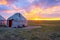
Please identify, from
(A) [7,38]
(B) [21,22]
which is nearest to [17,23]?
(B) [21,22]

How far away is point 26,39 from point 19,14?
1634cm

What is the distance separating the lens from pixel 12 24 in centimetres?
2797

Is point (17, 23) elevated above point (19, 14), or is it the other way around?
point (19, 14)

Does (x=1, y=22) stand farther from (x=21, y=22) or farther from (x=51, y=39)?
(x=51, y=39)

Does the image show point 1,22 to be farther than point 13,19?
Yes

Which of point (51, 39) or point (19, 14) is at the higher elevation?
point (19, 14)

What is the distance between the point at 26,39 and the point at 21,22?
15985 mm

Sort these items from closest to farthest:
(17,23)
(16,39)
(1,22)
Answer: (16,39)
(17,23)
(1,22)

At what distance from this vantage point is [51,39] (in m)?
13.0

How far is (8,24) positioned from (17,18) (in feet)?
7.90

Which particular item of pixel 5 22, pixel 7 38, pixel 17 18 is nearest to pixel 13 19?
pixel 17 18

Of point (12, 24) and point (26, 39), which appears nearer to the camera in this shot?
point (26, 39)

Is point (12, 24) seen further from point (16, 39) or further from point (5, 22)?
point (16, 39)

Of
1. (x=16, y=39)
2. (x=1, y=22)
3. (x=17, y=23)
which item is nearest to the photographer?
(x=16, y=39)
